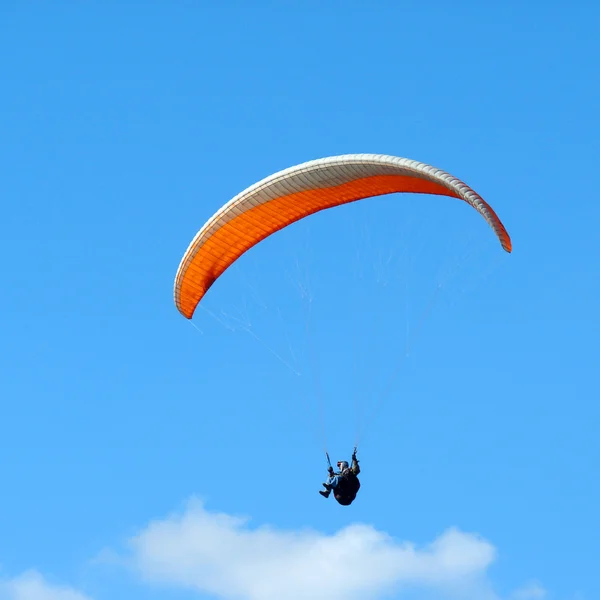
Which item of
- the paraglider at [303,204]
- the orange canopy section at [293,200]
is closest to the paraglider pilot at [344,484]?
the paraglider at [303,204]

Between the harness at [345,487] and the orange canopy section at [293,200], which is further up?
the orange canopy section at [293,200]

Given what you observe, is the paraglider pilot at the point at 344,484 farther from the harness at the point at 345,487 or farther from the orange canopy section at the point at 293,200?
the orange canopy section at the point at 293,200

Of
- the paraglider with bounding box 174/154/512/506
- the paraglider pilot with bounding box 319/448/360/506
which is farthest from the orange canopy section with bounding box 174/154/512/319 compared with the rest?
the paraglider pilot with bounding box 319/448/360/506

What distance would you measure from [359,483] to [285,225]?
6416mm

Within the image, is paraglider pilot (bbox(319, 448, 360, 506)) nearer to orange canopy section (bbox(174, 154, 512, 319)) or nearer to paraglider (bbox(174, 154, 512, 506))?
paraglider (bbox(174, 154, 512, 506))

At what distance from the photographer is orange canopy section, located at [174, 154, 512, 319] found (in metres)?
43.8

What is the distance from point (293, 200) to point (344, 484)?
6.52m

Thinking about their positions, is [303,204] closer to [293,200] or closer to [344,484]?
[293,200]

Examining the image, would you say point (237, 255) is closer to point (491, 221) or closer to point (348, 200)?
point (348, 200)

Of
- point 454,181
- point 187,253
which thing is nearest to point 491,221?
point 454,181

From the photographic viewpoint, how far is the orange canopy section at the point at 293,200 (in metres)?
43.8

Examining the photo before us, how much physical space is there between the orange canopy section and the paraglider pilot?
5947mm

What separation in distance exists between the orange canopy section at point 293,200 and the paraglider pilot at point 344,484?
595cm

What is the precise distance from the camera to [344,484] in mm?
44719
